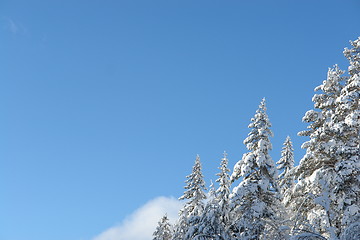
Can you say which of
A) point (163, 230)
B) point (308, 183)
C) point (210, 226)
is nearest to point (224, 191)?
point (210, 226)

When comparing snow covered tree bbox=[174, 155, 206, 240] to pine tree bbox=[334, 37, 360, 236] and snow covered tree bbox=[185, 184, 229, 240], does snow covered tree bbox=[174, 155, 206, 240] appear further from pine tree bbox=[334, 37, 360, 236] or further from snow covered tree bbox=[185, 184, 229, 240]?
pine tree bbox=[334, 37, 360, 236]

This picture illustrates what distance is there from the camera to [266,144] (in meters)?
23.5

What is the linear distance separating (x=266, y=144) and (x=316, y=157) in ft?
14.0

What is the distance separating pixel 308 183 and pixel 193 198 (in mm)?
14672

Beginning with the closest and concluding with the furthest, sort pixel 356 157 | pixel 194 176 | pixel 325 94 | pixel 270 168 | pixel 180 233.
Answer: pixel 356 157, pixel 325 94, pixel 270 168, pixel 180 233, pixel 194 176

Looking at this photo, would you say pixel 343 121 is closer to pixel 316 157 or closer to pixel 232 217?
pixel 316 157

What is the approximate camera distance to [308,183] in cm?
Result: 1906

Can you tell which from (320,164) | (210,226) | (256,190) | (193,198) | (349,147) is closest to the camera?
(349,147)

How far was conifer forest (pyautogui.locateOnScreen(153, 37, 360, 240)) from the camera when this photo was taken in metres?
17.4

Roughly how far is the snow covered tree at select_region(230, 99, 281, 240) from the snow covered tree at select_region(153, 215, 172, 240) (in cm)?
1639

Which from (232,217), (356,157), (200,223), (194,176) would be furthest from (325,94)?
(194,176)

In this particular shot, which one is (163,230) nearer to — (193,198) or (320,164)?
(193,198)

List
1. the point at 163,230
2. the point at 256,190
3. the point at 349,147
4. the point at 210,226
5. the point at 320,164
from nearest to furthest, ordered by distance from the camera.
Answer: the point at 349,147, the point at 320,164, the point at 256,190, the point at 210,226, the point at 163,230

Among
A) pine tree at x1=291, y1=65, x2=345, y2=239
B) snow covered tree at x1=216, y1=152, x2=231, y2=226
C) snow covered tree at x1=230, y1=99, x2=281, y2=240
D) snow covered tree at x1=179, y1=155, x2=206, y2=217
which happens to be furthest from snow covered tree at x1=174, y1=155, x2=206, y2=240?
pine tree at x1=291, y1=65, x2=345, y2=239
